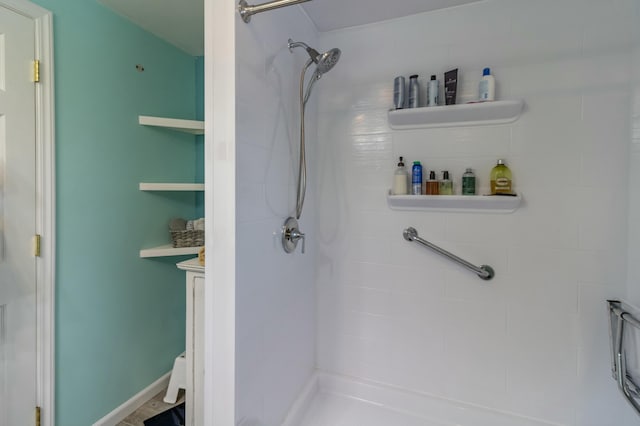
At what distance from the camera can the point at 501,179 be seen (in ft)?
4.34

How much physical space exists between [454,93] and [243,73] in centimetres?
102

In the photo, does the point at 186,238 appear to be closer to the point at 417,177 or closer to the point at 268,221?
the point at 268,221

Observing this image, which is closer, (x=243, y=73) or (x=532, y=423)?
(x=243, y=73)

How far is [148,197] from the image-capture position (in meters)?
1.85

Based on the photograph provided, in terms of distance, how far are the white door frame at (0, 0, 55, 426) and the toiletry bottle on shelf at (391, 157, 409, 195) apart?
5.70 feet

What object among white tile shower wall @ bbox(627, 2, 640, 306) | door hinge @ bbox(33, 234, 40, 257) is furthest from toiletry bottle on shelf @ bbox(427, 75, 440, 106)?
door hinge @ bbox(33, 234, 40, 257)

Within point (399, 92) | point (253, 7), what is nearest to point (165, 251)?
point (253, 7)

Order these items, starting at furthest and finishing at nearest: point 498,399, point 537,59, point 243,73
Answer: point 498,399, point 537,59, point 243,73

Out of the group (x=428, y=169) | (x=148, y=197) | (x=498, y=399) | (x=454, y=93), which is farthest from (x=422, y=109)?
Answer: (x=148, y=197)

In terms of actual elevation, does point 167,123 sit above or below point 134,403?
above

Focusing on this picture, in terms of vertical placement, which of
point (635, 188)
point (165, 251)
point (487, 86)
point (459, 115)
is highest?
point (487, 86)

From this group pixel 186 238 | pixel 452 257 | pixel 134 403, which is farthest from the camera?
pixel 186 238

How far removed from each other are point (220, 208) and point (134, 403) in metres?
1.66

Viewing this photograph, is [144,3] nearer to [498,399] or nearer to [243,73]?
[243,73]
